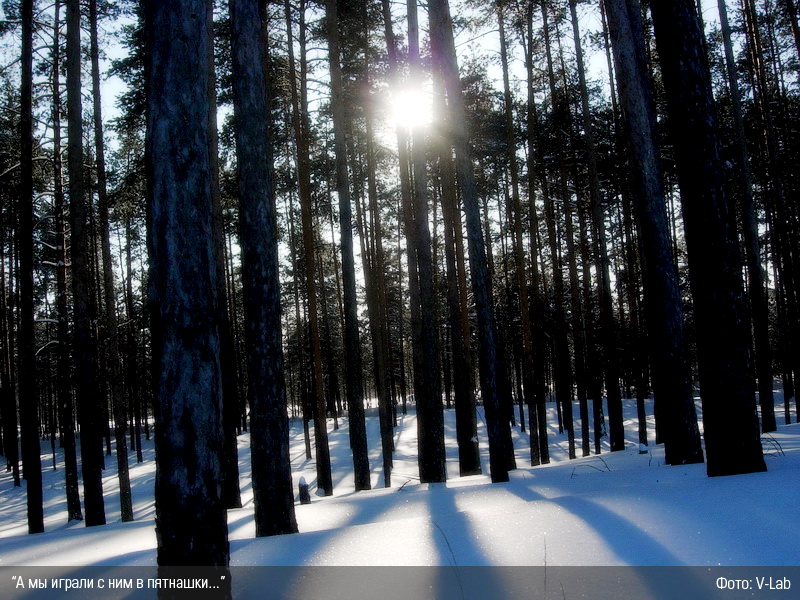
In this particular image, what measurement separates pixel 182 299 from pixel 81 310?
9.06m

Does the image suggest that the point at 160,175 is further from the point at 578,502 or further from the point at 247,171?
the point at 578,502

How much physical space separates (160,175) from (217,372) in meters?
1.17

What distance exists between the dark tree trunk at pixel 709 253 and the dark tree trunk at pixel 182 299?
3937mm

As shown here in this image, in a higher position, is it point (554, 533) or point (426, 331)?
point (426, 331)

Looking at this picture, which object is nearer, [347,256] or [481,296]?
[481,296]

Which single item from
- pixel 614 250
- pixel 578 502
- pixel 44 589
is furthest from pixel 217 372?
pixel 614 250

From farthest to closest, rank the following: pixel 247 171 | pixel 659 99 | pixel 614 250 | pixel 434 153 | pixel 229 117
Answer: pixel 614 250 → pixel 659 99 → pixel 434 153 → pixel 229 117 → pixel 247 171

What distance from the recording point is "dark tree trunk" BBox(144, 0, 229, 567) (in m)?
3.16

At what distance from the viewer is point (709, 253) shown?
496 cm

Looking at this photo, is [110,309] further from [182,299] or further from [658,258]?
[658,258]

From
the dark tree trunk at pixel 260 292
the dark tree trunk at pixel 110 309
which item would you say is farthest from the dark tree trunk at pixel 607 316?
the dark tree trunk at pixel 110 309

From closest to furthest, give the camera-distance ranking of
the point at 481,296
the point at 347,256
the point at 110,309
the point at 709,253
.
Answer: the point at 709,253 < the point at 481,296 < the point at 110,309 < the point at 347,256

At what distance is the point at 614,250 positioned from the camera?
28125mm

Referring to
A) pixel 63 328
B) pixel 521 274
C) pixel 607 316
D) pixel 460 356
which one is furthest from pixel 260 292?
pixel 63 328
